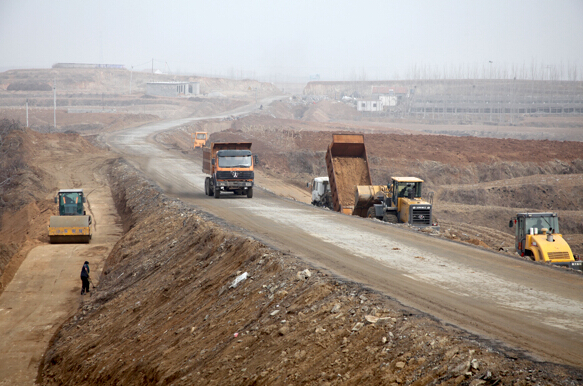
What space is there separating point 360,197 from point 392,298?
16062mm

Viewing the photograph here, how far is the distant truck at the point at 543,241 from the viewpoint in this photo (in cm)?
1772

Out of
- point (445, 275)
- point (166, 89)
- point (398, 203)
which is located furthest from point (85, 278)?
point (166, 89)

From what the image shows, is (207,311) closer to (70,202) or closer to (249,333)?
(249,333)

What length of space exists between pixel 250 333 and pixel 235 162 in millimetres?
17612

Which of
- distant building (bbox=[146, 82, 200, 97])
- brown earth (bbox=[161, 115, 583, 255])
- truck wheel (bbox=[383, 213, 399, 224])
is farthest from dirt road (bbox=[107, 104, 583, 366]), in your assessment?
distant building (bbox=[146, 82, 200, 97])

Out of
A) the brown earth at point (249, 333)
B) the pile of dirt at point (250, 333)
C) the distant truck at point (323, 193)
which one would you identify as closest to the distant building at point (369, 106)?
the distant truck at point (323, 193)

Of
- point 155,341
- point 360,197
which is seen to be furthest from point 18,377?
point 360,197

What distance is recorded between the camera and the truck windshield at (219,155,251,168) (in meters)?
26.7

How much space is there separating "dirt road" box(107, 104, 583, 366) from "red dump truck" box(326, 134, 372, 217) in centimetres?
434

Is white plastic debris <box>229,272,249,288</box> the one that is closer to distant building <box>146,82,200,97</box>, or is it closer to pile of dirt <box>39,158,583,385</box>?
pile of dirt <box>39,158,583,385</box>

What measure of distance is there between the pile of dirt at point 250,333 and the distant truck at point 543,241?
32.9 feet

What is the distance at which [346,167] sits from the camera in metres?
29.1

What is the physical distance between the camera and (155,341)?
11.8m

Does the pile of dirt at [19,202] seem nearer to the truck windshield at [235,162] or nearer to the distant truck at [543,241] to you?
the truck windshield at [235,162]
